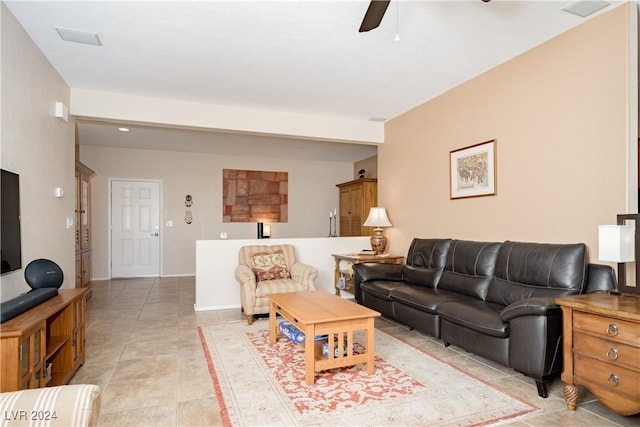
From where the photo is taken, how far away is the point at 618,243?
2.31 metres

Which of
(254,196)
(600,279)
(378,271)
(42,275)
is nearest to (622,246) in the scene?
(600,279)

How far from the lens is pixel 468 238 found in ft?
13.3

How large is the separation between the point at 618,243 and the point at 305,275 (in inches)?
118

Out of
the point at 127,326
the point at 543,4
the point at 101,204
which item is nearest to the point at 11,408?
the point at 127,326

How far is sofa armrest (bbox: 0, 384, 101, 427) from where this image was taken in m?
1.30

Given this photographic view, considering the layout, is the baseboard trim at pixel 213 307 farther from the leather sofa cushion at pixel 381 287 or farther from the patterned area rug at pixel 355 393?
the leather sofa cushion at pixel 381 287

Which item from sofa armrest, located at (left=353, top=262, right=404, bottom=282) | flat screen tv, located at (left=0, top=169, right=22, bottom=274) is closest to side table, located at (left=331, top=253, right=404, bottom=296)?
sofa armrest, located at (left=353, top=262, right=404, bottom=282)

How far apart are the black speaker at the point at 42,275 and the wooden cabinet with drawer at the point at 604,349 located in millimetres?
3412

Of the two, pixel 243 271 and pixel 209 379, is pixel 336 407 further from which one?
pixel 243 271

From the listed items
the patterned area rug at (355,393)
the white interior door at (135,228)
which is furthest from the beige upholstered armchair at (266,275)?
the white interior door at (135,228)

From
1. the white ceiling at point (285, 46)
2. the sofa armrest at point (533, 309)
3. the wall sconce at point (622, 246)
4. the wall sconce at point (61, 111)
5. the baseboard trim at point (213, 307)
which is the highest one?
the white ceiling at point (285, 46)

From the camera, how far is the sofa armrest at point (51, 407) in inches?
51.4

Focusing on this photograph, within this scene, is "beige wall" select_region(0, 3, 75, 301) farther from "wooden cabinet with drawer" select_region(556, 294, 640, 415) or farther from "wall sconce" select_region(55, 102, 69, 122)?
"wooden cabinet with drawer" select_region(556, 294, 640, 415)

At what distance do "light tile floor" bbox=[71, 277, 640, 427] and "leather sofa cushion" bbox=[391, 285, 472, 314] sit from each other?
36 centimetres
